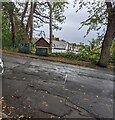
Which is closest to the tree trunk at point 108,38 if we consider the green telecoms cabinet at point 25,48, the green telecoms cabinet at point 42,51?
the green telecoms cabinet at point 42,51

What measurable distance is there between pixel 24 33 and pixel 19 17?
7.80 ft

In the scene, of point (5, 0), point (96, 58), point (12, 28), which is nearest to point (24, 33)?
point (12, 28)

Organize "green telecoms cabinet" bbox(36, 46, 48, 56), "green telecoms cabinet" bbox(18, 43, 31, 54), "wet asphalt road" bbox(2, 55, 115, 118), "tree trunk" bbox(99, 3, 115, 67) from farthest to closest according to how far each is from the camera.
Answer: "green telecoms cabinet" bbox(18, 43, 31, 54) → "green telecoms cabinet" bbox(36, 46, 48, 56) → "tree trunk" bbox(99, 3, 115, 67) → "wet asphalt road" bbox(2, 55, 115, 118)

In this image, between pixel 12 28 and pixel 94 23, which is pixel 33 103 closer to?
pixel 94 23

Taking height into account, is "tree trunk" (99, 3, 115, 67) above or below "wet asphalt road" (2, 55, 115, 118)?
above

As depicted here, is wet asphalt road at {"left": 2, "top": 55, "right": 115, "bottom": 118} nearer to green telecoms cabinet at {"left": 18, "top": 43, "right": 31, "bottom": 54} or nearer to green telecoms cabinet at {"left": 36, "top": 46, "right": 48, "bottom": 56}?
green telecoms cabinet at {"left": 36, "top": 46, "right": 48, "bottom": 56}

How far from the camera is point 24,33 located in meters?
23.9

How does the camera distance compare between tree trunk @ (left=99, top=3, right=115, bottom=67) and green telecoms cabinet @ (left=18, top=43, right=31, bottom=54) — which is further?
green telecoms cabinet @ (left=18, top=43, right=31, bottom=54)

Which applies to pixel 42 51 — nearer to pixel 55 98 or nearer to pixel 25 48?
pixel 25 48

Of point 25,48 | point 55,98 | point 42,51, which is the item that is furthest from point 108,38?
point 55,98

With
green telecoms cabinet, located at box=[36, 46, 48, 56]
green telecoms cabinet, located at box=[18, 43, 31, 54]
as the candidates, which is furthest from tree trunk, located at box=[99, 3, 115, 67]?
green telecoms cabinet, located at box=[18, 43, 31, 54]

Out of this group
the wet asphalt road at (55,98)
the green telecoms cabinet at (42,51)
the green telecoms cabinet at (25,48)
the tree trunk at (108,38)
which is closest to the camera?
the wet asphalt road at (55,98)

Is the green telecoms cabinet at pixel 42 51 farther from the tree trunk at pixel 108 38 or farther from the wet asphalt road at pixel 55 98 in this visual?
the wet asphalt road at pixel 55 98

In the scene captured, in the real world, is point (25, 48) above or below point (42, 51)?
above
